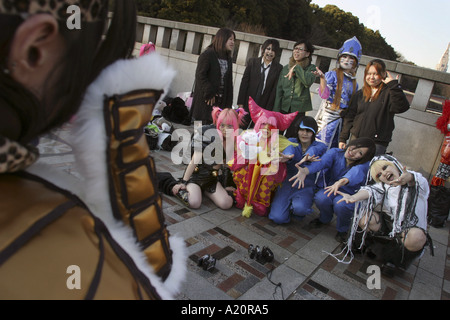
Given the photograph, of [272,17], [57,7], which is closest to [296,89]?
[57,7]

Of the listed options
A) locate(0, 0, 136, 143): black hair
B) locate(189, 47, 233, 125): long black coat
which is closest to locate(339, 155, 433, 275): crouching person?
locate(189, 47, 233, 125): long black coat

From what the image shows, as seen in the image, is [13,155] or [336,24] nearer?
[13,155]

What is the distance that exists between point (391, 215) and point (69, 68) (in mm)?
3347

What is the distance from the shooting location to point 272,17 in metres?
20.5

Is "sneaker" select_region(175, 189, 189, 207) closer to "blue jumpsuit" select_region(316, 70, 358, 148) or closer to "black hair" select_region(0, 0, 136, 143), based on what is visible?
"blue jumpsuit" select_region(316, 70, 358, 148)

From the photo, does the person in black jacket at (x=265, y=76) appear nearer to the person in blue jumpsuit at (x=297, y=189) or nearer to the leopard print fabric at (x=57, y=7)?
the person in blue jumpsuit at (x=297, y=189)

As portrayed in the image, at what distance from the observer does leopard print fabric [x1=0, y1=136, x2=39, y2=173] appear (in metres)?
0.53

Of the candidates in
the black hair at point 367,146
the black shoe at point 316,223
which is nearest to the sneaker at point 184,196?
the black shoe at point 316,223

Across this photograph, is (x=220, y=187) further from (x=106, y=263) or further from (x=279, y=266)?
(x=106, y=263)

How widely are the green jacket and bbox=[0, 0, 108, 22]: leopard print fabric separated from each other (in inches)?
168

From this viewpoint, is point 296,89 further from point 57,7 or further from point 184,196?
point 57,7

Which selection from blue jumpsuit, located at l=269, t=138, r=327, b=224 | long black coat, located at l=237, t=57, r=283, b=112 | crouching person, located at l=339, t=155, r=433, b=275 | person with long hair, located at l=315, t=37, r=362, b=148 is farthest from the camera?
long black coat, located at l=237, t=57, r=283, b=112

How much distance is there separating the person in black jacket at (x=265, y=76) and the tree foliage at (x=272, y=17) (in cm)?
971

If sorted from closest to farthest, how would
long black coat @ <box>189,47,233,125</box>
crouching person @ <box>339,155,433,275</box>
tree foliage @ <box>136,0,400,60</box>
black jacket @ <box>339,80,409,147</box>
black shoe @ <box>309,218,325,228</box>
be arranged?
crouching person @ <box>339,155,433,275</box> < black shoe @ <box>309,218,325,228</box> < black jacket @ <box>339,80,409,147</box> < long black coat @ <box>189,47,233,125</box> < tree foliage @ <box>136,0,400,60</box>
